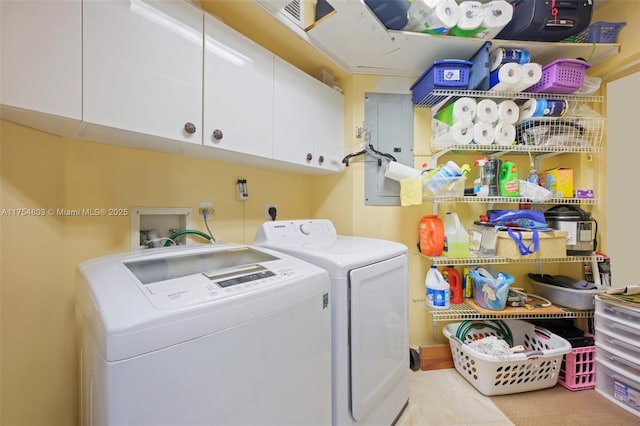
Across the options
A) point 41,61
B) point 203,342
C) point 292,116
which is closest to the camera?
point 203,342

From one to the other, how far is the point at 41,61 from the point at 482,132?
2154 millimetres

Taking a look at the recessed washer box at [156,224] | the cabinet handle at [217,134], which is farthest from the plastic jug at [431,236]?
the recessed washer box at [156,224]

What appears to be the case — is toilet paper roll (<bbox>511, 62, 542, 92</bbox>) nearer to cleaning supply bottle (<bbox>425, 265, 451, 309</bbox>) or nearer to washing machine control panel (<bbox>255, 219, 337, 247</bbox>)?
cleaning supply bottle (<bbox>425, 265, 451, 309</bbox>)

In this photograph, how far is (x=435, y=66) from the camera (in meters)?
1.67

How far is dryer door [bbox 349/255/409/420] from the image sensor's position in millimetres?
1092

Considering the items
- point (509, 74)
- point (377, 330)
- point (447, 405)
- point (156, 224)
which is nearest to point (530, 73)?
point (509, 74)

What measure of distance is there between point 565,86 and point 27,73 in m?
2.64

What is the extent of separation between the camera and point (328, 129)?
6.14ft

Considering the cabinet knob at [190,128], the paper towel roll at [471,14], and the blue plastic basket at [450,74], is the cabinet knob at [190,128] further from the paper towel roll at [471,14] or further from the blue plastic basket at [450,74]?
the paper towel roll at [471,14]

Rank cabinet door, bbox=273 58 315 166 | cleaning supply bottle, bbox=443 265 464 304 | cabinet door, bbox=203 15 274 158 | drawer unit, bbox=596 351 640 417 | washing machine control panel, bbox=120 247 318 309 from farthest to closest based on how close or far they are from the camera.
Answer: cleaning supply bottle, bbox=443 265 464 304 → cabinet door, bbox=273 58 315 166 → drawer unit, bbox=596 351 640 417 → cabinet door, bbox=203 15 274 158 → washing machine control panel, bbox=120 247 318 309

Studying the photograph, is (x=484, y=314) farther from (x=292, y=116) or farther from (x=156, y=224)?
(x=156, y=224)

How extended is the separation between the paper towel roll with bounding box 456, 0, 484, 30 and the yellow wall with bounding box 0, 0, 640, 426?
92 cm

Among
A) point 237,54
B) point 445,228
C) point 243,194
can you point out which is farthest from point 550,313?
point 237,54

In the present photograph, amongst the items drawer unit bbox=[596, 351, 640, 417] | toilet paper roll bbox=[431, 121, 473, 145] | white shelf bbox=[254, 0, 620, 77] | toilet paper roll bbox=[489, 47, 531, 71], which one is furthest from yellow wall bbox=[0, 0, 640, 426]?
drawer unit bbox=[596, 351, 640, 417]
